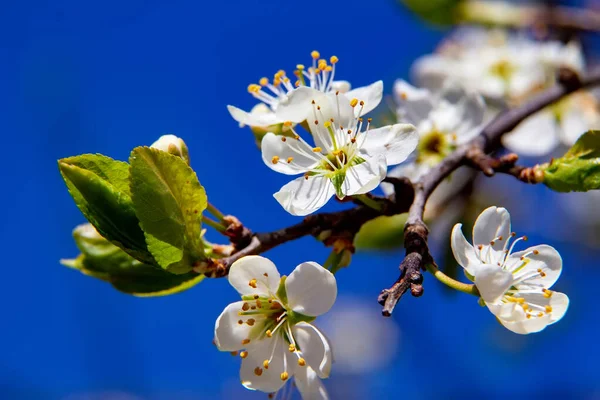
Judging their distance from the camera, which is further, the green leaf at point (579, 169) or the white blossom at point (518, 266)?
the green leaf at point (579, 169)

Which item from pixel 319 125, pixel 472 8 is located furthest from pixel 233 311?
pixel 472 8

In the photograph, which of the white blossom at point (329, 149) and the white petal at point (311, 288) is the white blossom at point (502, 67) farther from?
the white petal at point (311, 288)

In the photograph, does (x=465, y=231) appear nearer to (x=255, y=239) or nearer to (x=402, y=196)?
(x=402, y=196)

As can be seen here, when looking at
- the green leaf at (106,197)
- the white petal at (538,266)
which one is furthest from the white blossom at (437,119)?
the green leaf at (106,197)

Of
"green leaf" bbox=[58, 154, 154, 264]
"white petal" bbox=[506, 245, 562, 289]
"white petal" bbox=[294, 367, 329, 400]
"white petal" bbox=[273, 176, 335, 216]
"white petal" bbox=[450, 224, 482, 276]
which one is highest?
"green leaf" bbox=[58, 154, 154, 264]

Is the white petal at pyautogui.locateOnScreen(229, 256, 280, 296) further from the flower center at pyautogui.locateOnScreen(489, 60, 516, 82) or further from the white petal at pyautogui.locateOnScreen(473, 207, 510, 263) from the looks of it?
the flower center at pyautogui.locateOnScreen(489, 60, 516, 82)

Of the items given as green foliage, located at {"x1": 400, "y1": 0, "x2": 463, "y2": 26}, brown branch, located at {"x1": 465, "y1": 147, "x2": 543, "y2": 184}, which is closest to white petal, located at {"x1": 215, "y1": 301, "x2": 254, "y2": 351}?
brown branch, located at {"x1": 465, "y1": 147, "x2": 543, "y2": 184}

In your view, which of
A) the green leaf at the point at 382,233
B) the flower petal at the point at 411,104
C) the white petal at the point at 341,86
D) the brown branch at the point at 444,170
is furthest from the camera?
the green leaf at the point at 382,233

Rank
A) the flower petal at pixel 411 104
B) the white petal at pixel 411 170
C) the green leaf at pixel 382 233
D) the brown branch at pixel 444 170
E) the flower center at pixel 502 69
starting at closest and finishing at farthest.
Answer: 1. the brown branch at pixel 444 170
2. the white petal at pixel 411 170
3. the flower petal at pixel 411 104
4. the green leaf at pixel 382 233
5. the flower center at pixel 502 69
